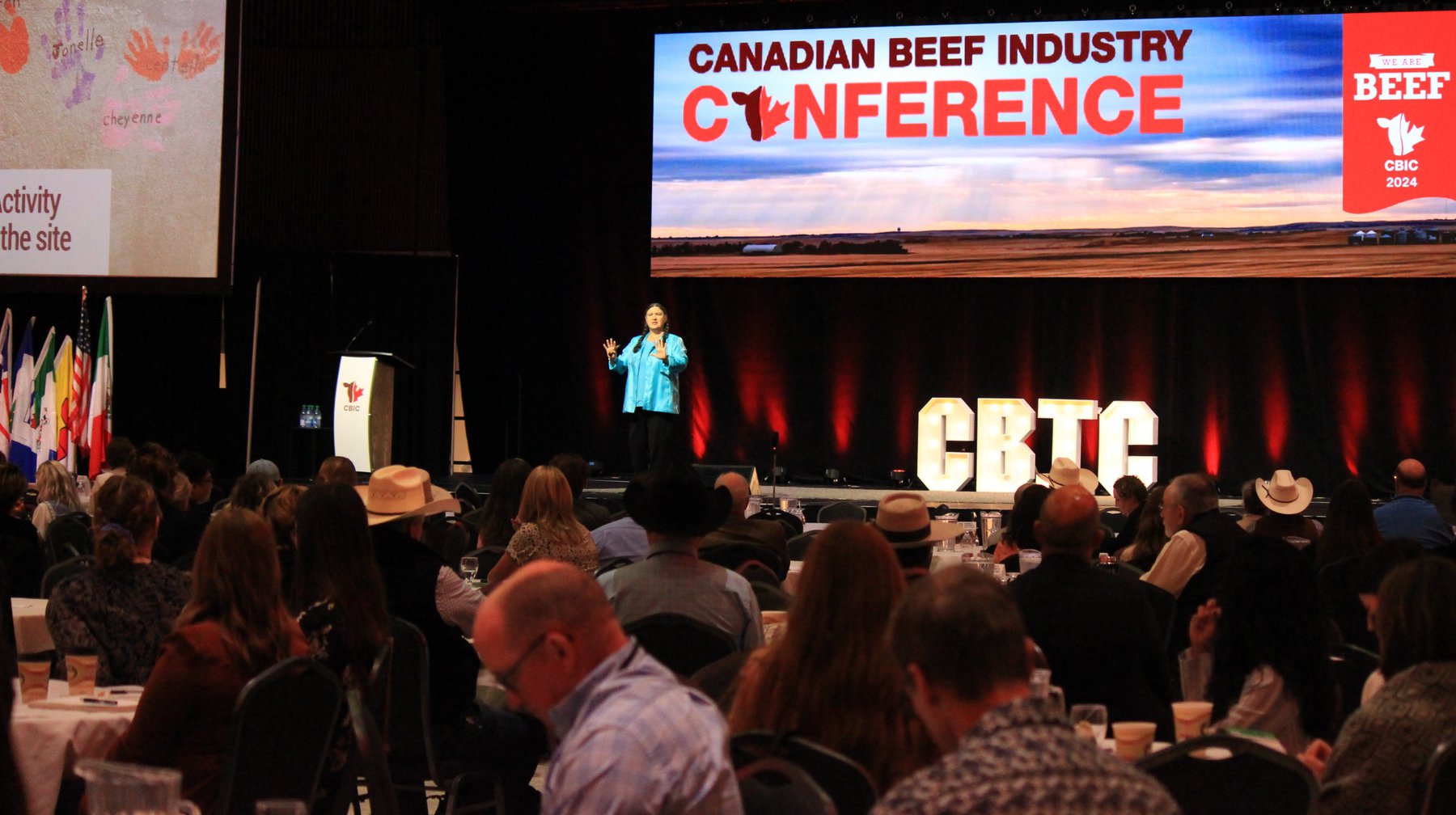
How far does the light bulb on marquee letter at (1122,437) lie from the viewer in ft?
41.9

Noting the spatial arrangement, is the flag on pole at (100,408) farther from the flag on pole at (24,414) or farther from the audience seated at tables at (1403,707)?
the audience seated at tables at (1403,707)

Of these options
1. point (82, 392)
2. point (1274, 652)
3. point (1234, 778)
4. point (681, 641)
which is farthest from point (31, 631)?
point (82, 392)

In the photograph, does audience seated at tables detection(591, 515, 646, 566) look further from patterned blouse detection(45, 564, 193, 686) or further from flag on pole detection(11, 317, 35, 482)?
flag on pole detection(11, 317, 35, 482)

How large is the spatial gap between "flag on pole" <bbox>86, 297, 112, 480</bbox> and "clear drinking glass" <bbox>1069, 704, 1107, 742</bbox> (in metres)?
10.1

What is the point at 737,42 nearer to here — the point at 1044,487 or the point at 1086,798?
the point at 1044,487

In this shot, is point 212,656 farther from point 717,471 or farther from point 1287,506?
point 717,471

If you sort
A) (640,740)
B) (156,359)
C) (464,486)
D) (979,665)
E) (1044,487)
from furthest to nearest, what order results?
1. (156,359)
2. (464,486)
3. (1044,487)
4. (640,740)
5. (979,665)

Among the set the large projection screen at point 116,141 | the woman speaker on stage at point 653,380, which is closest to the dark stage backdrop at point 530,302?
the woman speaker on stage at point 653,380

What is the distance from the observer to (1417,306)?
12891mm

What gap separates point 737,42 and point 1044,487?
7555mm

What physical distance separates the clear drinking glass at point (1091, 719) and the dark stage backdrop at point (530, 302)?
10392 millimetres

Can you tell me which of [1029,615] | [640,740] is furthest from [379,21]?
[640,740]

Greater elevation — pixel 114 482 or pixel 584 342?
pixel 584 342

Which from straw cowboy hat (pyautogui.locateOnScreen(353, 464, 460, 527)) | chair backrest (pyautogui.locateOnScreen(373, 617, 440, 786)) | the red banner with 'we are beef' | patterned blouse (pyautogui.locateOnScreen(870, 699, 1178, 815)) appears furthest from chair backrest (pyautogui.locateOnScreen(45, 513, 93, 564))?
the red banner with 'we are beef'
